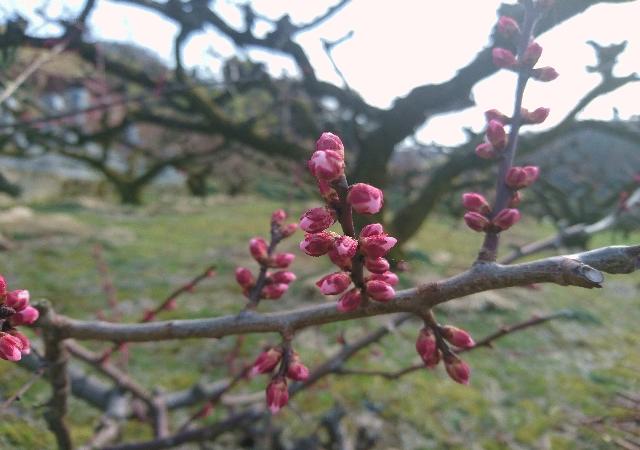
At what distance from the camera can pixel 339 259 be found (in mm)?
704

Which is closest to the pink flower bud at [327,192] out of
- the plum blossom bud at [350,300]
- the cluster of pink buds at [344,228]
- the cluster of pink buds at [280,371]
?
the cluster of pink buds at [344,228]

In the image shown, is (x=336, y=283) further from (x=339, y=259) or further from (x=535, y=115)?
(x=535, y=115)

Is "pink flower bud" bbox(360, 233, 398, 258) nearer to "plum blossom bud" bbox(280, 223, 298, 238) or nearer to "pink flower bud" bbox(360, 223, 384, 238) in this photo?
"pink flower bud" bbox(360, 223, 384, 238)

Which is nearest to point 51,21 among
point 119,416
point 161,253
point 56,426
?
point 119,416

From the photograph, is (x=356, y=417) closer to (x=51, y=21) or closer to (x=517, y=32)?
(x=517, y=32)

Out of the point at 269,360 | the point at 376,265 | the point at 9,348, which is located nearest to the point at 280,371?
the point at 269,360

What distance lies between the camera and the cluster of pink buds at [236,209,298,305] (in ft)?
3.85

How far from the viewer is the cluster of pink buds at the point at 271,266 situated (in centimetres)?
117

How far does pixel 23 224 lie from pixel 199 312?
5.09 metres

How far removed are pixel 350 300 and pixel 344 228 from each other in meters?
0.20

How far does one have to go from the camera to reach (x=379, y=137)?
201 inches

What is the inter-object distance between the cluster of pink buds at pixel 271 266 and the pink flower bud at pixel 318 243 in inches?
19.0

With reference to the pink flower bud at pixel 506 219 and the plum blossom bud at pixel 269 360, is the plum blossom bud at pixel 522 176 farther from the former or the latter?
the plum blossom bud at pixel 269 360

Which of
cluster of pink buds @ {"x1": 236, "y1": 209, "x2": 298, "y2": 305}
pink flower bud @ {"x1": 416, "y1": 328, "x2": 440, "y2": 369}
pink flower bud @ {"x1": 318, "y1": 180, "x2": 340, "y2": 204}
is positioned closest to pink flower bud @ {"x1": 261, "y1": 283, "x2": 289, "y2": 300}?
cluster of pink buds @ {"x1": 236, "y1": 209, "x2": 298, "y2": 305}
